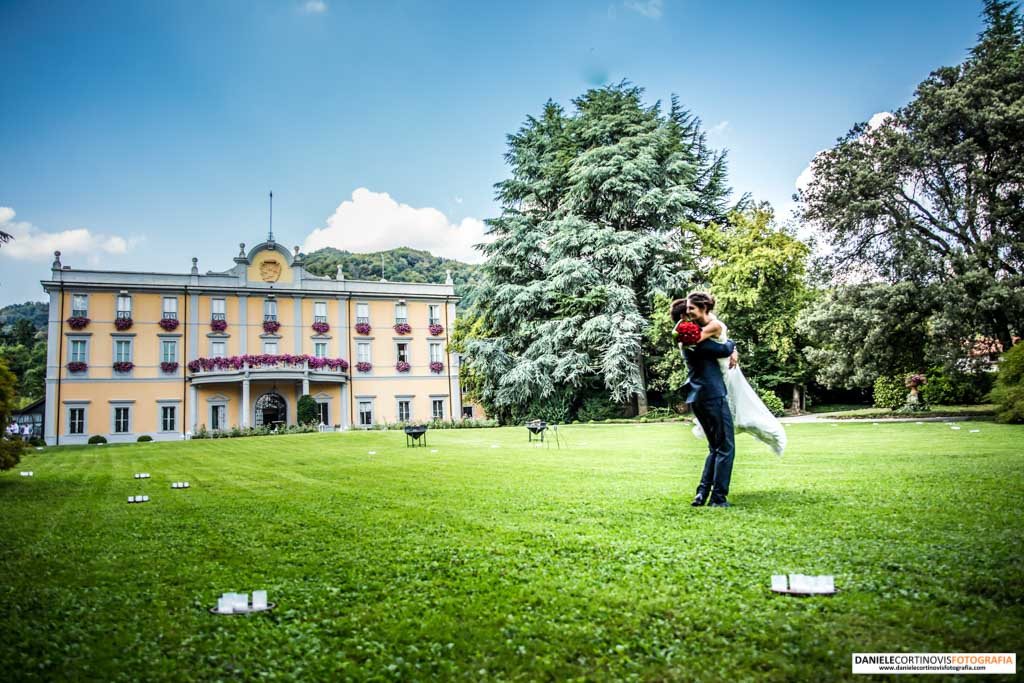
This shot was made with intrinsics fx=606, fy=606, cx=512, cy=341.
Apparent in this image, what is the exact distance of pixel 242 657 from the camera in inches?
99.1

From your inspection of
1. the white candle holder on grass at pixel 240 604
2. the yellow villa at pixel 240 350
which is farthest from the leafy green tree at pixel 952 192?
the yellow villa at pixel 240 350

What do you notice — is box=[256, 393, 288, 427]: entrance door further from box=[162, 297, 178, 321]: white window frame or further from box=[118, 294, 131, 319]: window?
box=[118, 294, 131, 319]: window

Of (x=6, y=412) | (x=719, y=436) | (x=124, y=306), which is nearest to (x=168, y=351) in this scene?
(x=124, y=306)

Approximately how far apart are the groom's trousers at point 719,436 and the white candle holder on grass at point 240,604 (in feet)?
12.2

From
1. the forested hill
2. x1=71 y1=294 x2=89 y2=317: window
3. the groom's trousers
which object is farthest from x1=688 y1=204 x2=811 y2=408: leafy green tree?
x1=71 y1=294 x2=89 y2=317: window

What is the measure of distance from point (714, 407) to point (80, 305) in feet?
126

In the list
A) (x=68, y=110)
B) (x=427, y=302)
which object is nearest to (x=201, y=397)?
(x=427, y=302)

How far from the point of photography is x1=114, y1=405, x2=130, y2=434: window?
33.6 meters

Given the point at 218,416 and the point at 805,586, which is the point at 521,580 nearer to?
the point at 805,586

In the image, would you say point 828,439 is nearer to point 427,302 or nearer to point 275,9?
point 275,9

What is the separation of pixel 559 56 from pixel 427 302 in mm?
22342

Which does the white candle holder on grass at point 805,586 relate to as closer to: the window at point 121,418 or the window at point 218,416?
the window at point 218,416

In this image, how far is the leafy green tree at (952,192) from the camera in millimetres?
19719

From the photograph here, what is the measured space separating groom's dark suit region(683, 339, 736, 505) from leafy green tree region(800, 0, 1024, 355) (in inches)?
734
